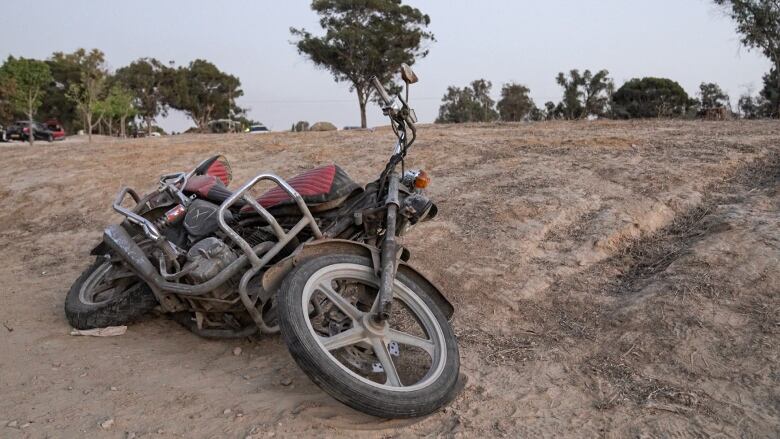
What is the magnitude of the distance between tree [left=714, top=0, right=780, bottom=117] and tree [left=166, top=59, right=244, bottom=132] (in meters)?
33.4

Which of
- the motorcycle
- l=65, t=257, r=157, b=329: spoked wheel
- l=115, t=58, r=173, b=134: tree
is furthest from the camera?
l=115, t=58, r=173, b=134: tree

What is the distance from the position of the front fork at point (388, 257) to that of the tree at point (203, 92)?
41881 mm

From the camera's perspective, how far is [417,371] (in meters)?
3.07

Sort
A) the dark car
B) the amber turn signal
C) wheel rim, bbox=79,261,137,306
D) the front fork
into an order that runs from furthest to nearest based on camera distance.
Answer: the dark car, wheel rim, bbox=79,261,137,306, the amber turn signal, the front fork

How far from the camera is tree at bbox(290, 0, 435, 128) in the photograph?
26656 millimetres

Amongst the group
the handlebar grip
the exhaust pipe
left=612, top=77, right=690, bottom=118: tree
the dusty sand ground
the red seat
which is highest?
left=612, top=77, right=690, bottom=118: tree

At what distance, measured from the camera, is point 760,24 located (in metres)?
20.5

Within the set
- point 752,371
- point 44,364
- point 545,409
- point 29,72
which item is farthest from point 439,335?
point 29,72

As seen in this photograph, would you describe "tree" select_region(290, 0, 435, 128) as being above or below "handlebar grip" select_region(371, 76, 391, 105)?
above

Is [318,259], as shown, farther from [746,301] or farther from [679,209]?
[679,209]

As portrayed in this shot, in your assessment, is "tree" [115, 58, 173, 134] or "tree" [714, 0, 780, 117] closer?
"tree" [714, 0, 780, 117]

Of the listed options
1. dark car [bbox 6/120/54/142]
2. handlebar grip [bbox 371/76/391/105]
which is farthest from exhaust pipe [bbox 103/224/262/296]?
dark car [bbox 6/120/54/142]

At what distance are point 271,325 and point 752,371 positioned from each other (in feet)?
7.88

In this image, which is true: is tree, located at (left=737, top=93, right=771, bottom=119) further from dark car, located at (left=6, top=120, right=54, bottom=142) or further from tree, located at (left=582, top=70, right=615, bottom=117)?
dark car, located at (left=6, top=120, right=54, bottom=142)
